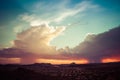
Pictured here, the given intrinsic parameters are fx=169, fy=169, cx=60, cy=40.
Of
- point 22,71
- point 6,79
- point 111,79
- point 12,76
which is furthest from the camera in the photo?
point 22,71

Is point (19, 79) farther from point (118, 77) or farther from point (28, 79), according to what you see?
point (118, 77)

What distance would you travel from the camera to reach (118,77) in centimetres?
4569

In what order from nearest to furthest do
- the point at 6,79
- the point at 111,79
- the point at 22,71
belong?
the point at 111,79 → the point at 6,79 → the point at 22,71

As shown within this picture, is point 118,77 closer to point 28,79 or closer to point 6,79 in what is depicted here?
point 28,79

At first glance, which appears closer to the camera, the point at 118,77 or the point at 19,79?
the point at 118,77

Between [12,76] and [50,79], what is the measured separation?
13324mm

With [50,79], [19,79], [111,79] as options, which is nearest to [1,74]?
[19,79]

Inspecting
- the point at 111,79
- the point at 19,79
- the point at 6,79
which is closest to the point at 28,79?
the point at 19,79

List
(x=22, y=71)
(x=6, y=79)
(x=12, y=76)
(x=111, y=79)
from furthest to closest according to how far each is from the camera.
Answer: (x=22, y=71) < (x=12, y=76) < (x=6, y=79) < (x=111, y=79)

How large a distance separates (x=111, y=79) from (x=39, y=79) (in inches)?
1013

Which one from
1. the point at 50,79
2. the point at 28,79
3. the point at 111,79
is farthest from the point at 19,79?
the point at 111,79

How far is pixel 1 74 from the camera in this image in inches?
2309

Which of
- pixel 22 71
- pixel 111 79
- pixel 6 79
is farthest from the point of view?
pixel 22 71

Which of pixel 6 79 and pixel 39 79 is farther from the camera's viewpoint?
pixel 39 79
